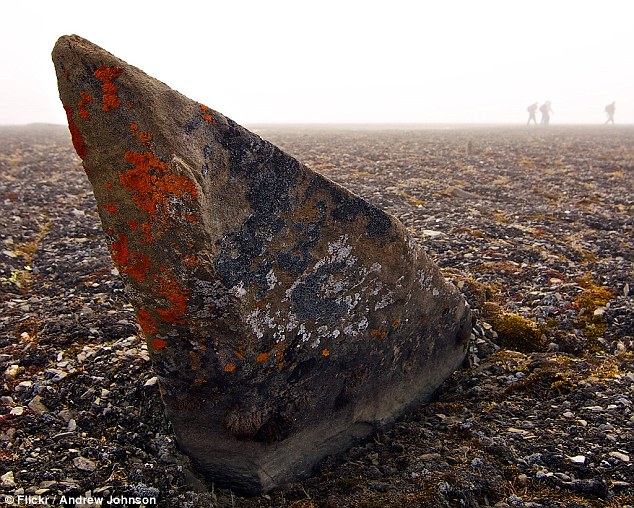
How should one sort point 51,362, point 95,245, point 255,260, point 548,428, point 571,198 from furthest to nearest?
point 571,198 → point 95,245 → point 51,362 → point 548,428 → point 255,260

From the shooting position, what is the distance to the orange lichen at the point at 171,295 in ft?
12.8

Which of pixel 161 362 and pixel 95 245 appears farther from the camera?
pixel 95 245

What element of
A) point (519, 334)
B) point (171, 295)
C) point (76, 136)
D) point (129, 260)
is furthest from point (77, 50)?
point (519, 334)

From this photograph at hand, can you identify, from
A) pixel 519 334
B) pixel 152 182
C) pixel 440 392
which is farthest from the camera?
pixel 519 334

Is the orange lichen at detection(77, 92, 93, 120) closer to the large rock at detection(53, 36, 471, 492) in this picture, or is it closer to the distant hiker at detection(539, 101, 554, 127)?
the large rock at detection(53, 36, 471, 492)

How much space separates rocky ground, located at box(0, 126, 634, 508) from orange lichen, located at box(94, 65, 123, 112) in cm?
297

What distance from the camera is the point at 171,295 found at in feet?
13.0

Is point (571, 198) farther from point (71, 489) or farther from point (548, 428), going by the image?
point (71, 489)

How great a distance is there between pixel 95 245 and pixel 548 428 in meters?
9.28

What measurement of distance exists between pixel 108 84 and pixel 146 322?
1.91 m

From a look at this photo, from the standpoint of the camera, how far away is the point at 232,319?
4062 mm

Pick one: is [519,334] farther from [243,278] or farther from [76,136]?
[76,136]

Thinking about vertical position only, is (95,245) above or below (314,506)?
above

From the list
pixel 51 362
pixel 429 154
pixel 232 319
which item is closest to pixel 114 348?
pixel 51 362
